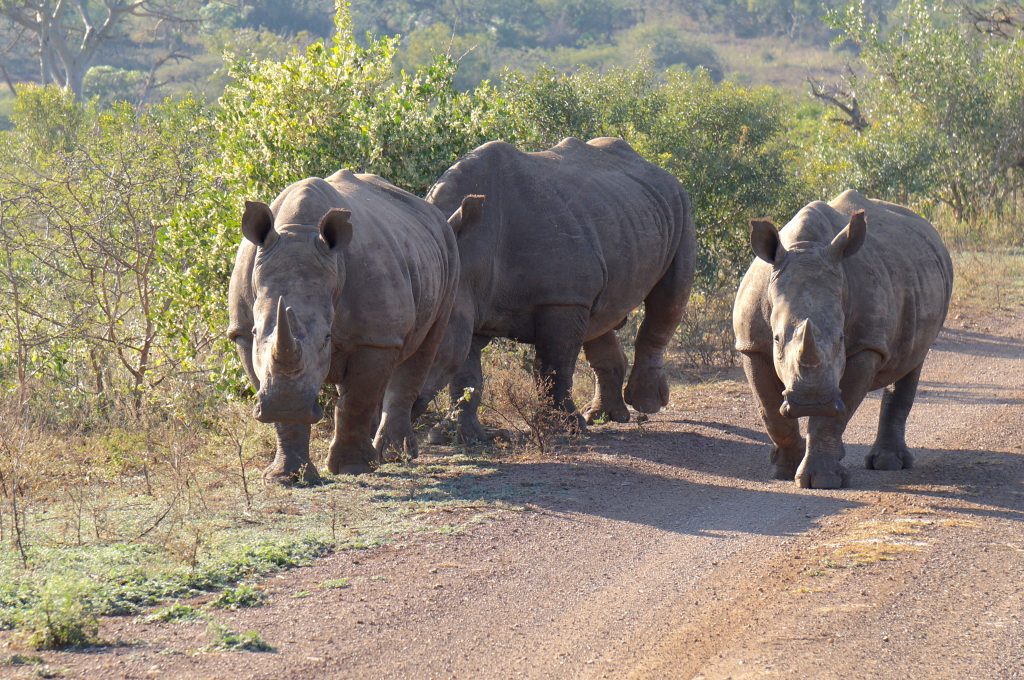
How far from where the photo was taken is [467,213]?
1025cm

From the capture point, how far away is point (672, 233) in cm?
1253

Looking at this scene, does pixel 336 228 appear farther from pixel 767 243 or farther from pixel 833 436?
pixel 833 436

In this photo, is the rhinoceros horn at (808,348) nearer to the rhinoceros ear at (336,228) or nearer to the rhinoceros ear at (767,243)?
the rhinoceros ear at (767,243)

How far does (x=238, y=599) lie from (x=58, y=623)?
89 cm

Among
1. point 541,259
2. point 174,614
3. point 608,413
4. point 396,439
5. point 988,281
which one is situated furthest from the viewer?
point 988,281

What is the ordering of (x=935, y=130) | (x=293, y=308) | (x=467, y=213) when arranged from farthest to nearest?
(x=935, y=130) < (x=467, y=213) < (x=293, y=308)

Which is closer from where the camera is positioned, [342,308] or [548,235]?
[342,308]

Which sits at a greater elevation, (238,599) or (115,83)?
(115,83)

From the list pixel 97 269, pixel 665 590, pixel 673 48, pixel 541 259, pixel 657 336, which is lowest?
pixel 665 590

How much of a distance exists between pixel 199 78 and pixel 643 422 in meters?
46.1

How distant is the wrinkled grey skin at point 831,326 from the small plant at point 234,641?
151 inches

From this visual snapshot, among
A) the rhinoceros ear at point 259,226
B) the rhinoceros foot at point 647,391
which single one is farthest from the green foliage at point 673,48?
the rhinoceros ear at point 259,226

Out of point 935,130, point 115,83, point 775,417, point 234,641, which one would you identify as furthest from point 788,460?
point 115,83

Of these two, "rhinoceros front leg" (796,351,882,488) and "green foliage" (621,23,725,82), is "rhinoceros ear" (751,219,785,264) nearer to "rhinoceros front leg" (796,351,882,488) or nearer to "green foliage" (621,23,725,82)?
"rhinoceros front leg" (796,351,882,488)
